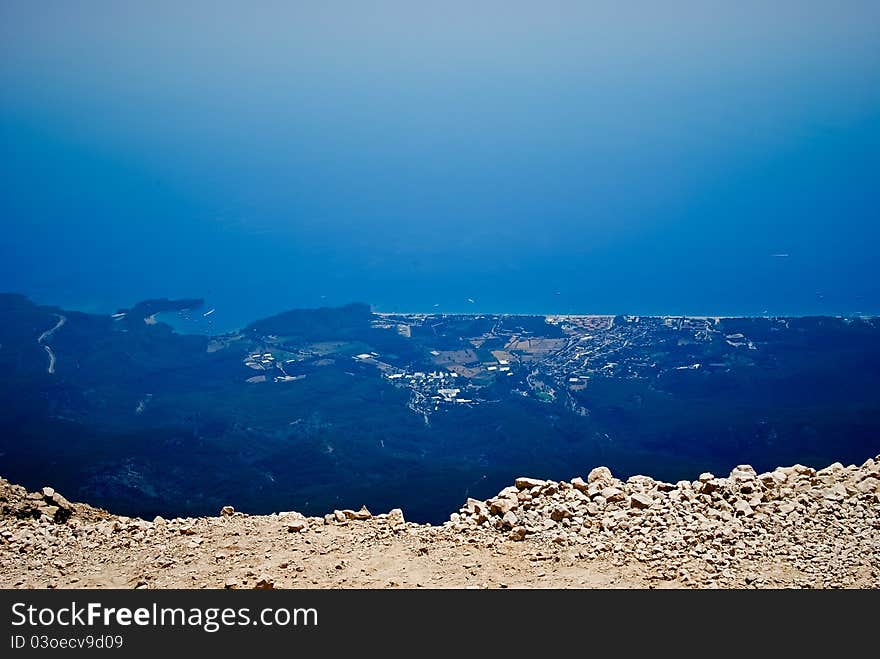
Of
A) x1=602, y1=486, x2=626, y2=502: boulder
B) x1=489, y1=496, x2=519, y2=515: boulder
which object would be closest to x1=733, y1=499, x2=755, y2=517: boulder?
x1=602, y1=486, x2=626, y2=502: boulder

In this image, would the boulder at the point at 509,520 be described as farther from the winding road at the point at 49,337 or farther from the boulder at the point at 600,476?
the winding road at the point at 49,337

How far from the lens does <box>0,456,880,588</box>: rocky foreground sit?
14.7 ft

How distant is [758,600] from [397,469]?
878 cm

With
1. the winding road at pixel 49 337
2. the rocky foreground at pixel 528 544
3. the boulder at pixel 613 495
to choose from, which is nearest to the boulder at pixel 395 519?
the rocky foreground at pixel 528 544

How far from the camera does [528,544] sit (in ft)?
16.1

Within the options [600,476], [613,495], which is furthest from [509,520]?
[600,476]

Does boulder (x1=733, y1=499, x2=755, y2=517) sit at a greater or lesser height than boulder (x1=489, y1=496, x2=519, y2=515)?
lesser

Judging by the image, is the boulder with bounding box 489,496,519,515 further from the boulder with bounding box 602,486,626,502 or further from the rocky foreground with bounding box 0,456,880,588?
the boulder with bounding box 602,486,626,502

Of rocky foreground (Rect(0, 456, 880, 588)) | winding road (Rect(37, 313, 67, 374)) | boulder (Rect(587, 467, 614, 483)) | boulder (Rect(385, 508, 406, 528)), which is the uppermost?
winding road (Rect(37, 313, 67, 374))

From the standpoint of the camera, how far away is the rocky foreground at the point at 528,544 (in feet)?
14.7

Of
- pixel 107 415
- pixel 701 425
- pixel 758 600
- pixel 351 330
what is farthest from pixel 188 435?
pixel 758 600

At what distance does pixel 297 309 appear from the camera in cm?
1984

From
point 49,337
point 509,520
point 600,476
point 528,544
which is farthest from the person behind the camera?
point 49,337

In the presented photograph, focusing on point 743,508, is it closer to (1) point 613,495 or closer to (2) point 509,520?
(1) point 613,495
